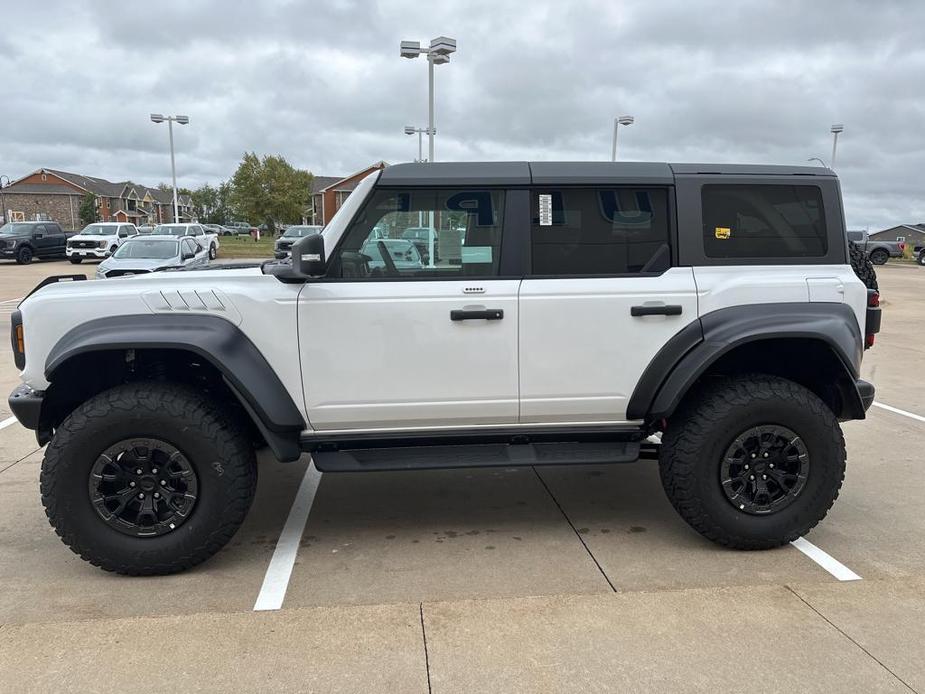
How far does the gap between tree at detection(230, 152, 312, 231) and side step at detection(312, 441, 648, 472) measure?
5507 centimetres

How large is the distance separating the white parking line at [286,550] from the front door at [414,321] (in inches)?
28.4

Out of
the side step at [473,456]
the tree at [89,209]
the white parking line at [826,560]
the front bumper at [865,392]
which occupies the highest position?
the tree at [89,209]

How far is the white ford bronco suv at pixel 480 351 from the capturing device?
333 centimetres

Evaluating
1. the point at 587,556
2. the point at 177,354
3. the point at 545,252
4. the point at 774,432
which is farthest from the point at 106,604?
the point at 774,432

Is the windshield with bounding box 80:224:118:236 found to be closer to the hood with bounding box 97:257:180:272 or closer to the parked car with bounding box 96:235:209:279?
the parked car with bounding box 96:235:209:279

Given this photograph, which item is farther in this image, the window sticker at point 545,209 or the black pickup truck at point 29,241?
Result: the black pickup truck at point 29,241

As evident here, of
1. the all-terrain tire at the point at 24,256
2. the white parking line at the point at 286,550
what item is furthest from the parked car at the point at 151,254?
the all-terrain tire at the point at 24,256

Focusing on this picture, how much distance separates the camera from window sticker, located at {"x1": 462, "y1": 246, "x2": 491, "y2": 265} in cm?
357

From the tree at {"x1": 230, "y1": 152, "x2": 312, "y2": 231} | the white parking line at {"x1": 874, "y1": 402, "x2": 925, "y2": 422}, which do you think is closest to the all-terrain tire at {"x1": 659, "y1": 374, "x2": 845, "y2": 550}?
the white parking line at {"x1": 874, "y1": 402, "x2": 925, "y2": 422}

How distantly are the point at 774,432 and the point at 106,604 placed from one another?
10.8 feet

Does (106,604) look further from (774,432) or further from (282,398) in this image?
(774,432)

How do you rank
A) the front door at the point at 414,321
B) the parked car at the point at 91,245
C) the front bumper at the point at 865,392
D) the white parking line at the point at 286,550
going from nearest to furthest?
the white parking line at the point at 286,550, the front door at the point at 414,321, the front bumper at the point at 865,392, the parked car at the point at 91,245

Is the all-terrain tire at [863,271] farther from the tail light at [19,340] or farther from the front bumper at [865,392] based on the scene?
the tail light at [19,340]

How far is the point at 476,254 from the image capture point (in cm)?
357
